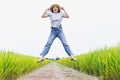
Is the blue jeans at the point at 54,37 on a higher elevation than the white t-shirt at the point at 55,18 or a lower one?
lower

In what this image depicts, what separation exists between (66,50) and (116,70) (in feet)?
16.2

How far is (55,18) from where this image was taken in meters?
10.4

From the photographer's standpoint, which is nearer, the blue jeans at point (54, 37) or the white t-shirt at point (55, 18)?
the white t-shirt at point (55, 18)

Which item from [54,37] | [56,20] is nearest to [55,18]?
[56,20]

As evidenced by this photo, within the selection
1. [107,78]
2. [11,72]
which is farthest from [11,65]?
[107,78]

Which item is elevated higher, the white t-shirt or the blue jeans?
the white t-shirt

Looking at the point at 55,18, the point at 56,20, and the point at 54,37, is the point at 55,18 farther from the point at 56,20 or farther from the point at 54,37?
the point at 54,37

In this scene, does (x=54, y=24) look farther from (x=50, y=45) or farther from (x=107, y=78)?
(x=107, y=78)

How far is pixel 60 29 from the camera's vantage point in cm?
1051

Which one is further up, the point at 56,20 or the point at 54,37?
the point at 56,20

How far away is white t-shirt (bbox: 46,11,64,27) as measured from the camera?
10.4 meters

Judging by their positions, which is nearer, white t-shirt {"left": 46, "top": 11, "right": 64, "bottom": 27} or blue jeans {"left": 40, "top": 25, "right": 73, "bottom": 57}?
white t-shirt {"left": 46, "top": 11, "right": 64, "bottom": 27}

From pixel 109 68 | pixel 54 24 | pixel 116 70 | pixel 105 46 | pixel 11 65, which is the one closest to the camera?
pixel 116 70

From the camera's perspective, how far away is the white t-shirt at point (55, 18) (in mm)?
10352
